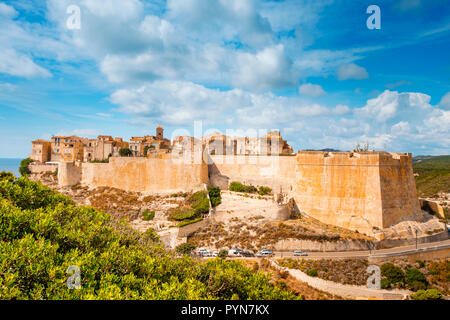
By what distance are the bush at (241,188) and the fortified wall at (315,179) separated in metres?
0.80

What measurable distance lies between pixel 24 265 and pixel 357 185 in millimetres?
23847

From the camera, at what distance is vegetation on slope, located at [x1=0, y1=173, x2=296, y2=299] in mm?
5591

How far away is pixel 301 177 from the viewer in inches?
1020

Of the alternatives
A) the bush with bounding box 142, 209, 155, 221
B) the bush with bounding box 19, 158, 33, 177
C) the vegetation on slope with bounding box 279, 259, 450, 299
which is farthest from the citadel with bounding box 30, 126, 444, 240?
the vegetation on slope with bounding box 279, 259, 450, 299

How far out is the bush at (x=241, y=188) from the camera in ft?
95.4

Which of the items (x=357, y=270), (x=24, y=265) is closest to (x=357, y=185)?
(x=357, y=270)

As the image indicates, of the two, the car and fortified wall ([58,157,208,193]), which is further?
fortified wall ([58,157,208,193])

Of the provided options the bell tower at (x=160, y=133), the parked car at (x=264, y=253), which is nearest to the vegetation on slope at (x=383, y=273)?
the parked car at (x=264, y=253)

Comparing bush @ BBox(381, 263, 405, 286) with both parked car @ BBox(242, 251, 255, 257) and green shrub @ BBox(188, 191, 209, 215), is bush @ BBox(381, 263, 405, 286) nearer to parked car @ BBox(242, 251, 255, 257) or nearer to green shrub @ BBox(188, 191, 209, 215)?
parked car @ BBox(242, 251, 255, 257)

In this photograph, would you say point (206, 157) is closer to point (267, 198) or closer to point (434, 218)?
point (267, 198)

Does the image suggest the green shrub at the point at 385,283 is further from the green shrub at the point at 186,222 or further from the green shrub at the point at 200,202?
the green shrub at the point at 200,202

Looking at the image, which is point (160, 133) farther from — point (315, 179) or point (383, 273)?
point (383, 273)

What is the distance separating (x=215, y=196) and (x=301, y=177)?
869 centimetres

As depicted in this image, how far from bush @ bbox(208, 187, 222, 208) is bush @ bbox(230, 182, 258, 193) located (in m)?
1.79
